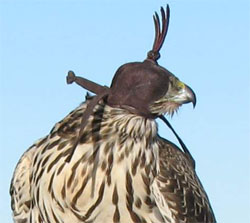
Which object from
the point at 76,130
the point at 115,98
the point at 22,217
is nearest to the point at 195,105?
the point at 115,98

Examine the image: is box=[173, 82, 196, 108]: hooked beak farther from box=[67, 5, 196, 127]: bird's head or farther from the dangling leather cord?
the dangling leather cord

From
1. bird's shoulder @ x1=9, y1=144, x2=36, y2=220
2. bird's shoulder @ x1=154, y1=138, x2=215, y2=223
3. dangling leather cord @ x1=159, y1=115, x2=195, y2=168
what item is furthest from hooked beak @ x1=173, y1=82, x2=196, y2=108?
bird's shoulder @ x1=9, y1=144, x2=36, y2=220

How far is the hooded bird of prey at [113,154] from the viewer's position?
20.0 ft

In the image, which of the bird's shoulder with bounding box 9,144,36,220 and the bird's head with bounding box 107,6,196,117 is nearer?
the bird's head with bounding box 107,6,196,117

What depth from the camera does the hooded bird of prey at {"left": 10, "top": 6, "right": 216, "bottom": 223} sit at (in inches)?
240

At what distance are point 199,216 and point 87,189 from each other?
152cm

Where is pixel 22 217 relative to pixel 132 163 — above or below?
below

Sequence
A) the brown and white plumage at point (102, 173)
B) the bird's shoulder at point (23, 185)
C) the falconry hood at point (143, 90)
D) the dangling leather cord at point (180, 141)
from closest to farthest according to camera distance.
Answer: the falconry hood at point (143, 90)
the brown and white plumage at point (102, 173)
the dangling leather cord at point (180, 141)
the bird's shoulder at point (23, 185)

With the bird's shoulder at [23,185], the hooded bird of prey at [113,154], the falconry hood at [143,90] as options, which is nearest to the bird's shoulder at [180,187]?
the hooded bird of prey at [113,154]

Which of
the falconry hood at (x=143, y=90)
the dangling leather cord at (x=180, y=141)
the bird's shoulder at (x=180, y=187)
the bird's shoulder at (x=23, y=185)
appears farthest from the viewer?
the bird's shoulder at (x=23, y=185)

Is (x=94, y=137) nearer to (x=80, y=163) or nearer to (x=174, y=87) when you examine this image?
(x=80, y=163)

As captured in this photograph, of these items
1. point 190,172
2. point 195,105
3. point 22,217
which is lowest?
point 22,217

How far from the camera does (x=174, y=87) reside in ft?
19.9

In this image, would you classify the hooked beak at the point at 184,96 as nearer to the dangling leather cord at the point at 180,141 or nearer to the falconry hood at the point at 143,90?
the falconry hood at the point at 143,90
